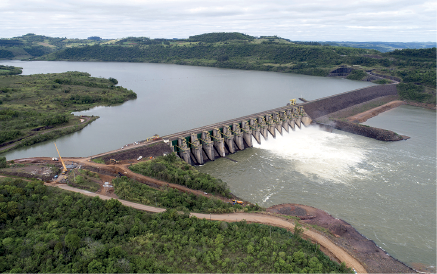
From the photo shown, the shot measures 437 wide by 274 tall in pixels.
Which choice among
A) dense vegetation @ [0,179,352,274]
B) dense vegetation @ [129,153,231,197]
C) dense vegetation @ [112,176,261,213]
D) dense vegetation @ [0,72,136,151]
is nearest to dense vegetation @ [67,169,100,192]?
dense vegetation @ [112,176,261,213]

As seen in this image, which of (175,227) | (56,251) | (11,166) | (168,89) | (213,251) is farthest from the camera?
(168,89)

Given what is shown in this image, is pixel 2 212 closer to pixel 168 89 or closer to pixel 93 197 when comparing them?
pixel 93 197

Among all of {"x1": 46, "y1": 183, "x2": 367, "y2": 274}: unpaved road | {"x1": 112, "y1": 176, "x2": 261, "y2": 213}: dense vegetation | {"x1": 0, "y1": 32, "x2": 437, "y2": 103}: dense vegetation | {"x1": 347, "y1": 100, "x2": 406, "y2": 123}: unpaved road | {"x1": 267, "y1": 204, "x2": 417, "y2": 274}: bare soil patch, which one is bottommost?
{"x1": 267, "y1": 204, "x2": 417, "y2": 274}: bare soil patch

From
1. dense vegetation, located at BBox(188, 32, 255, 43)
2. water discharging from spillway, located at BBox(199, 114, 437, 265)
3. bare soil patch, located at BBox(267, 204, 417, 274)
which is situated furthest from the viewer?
dense vegetation, located at BBox(188, 32, 255, 43)

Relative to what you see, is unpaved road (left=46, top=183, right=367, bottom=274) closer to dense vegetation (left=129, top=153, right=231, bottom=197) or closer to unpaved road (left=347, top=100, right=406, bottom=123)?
dense vegetation (left=129, top=153, right=231, bottom=197)

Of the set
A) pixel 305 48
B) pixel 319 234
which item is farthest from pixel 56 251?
pixel 305 48

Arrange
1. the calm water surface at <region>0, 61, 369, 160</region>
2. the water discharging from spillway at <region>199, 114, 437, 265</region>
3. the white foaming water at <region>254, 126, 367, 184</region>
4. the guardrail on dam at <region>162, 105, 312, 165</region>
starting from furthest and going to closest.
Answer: the calm water surface at <region>0, 61, 369, 160</region>, the guardrail on dam at <region>162, 105, 312, 165</region>, the white foaming water at <region>254, 126, 367, 184</region>, the water discharging from spillway at <region>199, 114, 437, 265</region>
